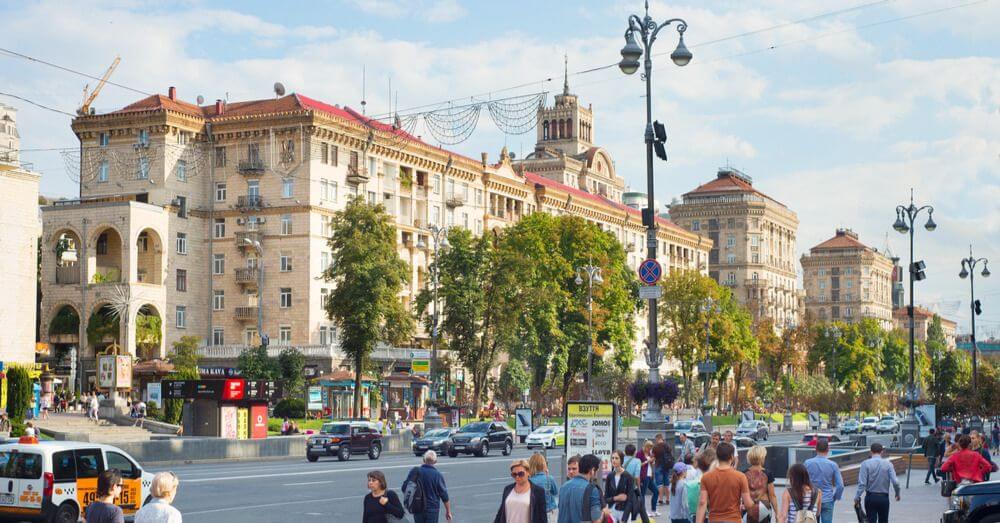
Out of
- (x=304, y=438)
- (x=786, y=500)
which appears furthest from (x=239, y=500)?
(x=304, y=438)

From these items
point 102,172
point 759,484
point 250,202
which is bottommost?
point 759,484

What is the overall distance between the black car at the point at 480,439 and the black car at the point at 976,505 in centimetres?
3426

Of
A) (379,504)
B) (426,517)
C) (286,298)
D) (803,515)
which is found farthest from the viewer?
(286,298)

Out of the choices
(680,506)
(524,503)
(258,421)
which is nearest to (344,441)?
(258,421)

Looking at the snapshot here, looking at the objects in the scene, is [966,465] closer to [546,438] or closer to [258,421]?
[258,421]

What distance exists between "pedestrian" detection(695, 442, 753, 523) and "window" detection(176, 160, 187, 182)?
70333mm

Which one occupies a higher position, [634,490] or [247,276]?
[247,276]

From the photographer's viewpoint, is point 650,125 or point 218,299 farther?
point 218,299

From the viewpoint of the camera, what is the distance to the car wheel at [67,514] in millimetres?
20250

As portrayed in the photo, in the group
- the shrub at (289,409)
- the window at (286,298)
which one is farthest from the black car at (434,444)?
the window at (286,298)

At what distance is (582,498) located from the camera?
1323 cm

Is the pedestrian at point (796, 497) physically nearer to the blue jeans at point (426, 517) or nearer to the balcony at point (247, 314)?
the blue jeans at point (426, 517)

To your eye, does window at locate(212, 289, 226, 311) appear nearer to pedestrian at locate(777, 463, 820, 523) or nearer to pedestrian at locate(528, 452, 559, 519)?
pedestrian at locate(528, 452, 559, 519)

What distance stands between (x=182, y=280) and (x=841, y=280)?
137677mm
